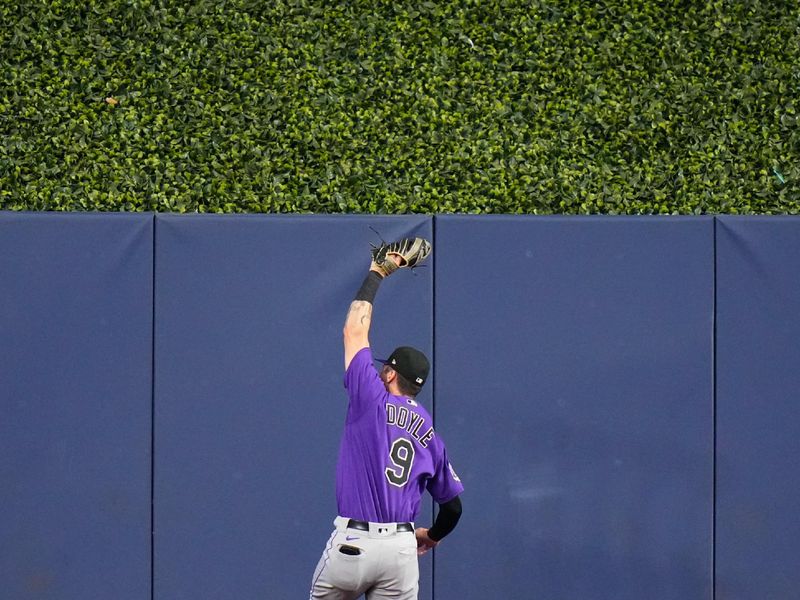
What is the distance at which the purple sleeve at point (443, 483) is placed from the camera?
203 inches

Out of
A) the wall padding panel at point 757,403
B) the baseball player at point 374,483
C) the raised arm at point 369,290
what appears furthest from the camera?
the wall padding panel at point 757,403

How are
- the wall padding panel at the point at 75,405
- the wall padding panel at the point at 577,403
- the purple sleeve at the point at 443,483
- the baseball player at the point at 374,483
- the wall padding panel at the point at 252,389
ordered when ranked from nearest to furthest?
the baseball player at the point at 374,483 → the purple sleeve at the point at 443,483 → the wall padding panel at the point at 75,405 → the wall padding panel at the point at 252,389 → the wall padding panel at the point at 577,403

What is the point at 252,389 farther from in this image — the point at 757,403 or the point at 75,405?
the point at 757,403

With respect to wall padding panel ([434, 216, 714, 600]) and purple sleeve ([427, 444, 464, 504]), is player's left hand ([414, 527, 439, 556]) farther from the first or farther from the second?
wall padding panel ([434, 216, 714, 600])

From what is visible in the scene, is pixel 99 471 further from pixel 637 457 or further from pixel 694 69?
pixel 694 69

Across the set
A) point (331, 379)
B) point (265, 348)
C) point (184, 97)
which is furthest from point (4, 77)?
point (331, 379)

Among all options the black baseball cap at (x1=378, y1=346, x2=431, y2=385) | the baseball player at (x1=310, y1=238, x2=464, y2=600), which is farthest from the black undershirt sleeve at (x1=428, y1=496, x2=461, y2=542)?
the black baseball cap at (x1=378, y1=346, x2=431, y2=385)

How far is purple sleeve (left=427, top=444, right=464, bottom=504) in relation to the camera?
5.16 meters

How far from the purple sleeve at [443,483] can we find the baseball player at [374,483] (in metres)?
0.07

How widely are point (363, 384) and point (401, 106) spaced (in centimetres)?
236

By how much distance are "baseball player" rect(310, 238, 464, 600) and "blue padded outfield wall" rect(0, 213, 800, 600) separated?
114 cm

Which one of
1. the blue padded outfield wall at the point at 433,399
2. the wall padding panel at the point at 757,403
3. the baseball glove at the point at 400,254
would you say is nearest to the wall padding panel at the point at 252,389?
the blue padded outfield wall at the point at 433,399

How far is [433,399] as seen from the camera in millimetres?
6215

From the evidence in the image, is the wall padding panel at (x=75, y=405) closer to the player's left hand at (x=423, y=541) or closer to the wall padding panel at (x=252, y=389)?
the wall padding panel at (x=252, y=389)
